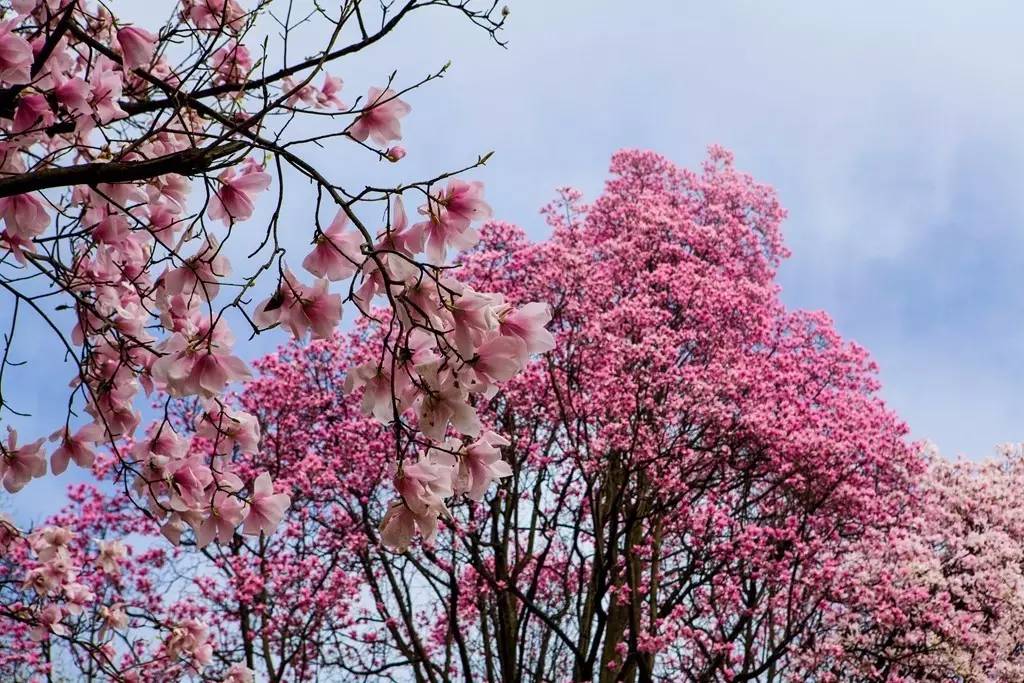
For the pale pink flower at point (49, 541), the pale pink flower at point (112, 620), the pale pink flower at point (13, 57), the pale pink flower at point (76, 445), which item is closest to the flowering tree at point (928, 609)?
the pale pink flower at point (112, 620)

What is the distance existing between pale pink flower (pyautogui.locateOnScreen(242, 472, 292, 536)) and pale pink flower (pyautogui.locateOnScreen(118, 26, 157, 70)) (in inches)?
61.0

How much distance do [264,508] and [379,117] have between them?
136 centimetres

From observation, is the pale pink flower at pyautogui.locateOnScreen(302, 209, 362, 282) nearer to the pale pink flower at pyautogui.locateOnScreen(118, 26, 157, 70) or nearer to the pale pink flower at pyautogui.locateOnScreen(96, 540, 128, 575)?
the pale pink flower at pyautogui.locateOnScreen(118, 26, 157, 70)

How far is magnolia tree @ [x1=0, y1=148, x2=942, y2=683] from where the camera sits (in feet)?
32.8

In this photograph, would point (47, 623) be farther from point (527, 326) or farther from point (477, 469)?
point (527, 326)

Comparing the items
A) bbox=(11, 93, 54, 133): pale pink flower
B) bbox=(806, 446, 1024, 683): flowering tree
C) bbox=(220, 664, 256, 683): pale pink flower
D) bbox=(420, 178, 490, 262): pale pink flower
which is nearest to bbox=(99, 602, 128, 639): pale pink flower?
bbox=(220, 664, 256, 683): pale pink flower

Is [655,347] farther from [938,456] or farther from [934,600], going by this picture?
[938,456]

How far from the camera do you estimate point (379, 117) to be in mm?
2875

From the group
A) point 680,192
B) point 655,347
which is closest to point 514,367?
point 655,347

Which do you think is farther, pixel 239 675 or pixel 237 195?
pixel 239 675

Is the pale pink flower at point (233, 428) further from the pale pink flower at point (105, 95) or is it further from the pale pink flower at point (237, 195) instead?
the pale pink flower at point (105, 95)

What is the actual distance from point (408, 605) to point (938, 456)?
7328 mm

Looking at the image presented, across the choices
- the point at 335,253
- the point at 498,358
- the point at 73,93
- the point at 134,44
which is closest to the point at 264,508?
the point at 335,253

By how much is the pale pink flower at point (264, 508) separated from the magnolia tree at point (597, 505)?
5.73 metres
